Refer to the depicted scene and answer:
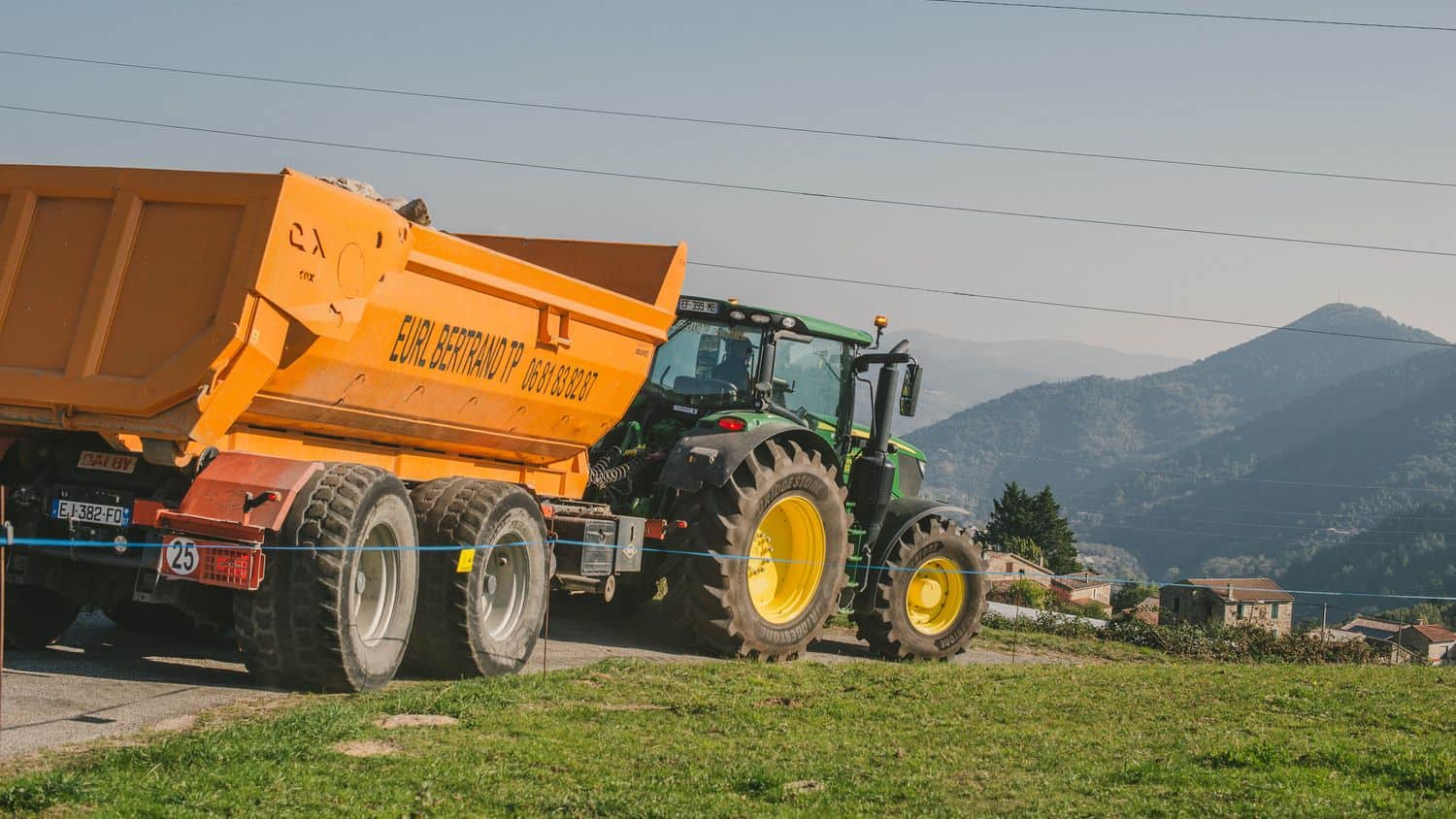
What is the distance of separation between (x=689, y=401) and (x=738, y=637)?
8.39 ft

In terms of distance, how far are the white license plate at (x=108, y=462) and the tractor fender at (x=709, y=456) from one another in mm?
4955

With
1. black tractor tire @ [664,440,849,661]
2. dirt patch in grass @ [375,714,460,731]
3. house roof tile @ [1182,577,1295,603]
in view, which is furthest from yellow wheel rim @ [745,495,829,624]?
house roof tile @ [1182,577,1295,603]

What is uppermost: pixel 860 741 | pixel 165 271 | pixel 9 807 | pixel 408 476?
pixel 165 271

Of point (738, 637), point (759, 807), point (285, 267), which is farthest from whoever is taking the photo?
point (738, 637)

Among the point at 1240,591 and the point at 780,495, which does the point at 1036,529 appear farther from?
the point at 780,495

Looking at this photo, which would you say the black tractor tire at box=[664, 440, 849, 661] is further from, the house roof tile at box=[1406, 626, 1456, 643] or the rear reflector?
the house roof tile at box=[1406, 626, 1456, 643]

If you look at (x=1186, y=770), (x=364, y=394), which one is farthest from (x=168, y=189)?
(x=1186, y=770)

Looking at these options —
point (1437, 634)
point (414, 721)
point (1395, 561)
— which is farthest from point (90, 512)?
Result: point (1395, 561)

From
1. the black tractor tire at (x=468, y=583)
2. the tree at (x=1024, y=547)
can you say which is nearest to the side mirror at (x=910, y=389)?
the black tractor tire at (x=468, y=583)

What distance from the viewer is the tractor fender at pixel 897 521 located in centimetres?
1423

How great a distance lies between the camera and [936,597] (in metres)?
15.1

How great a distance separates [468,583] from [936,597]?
666 cm

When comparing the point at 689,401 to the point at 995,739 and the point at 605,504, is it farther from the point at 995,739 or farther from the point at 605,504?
the point at 995,739

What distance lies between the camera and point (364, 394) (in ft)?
30.4
